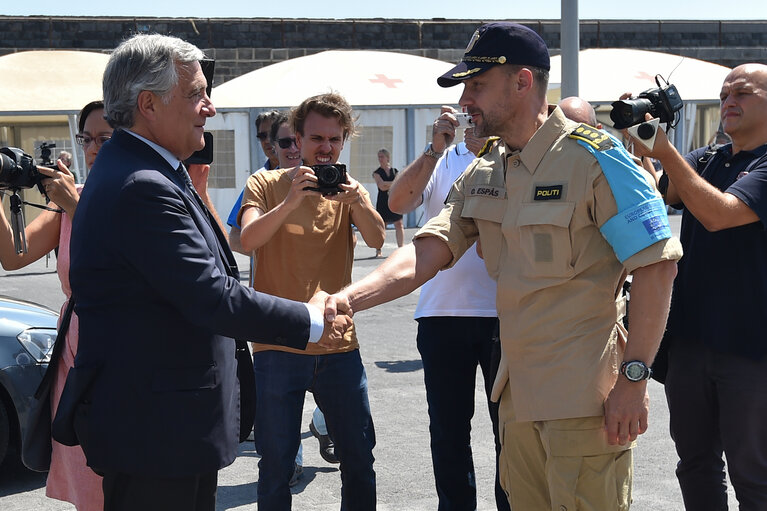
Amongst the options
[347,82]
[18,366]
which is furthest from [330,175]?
[347,82]

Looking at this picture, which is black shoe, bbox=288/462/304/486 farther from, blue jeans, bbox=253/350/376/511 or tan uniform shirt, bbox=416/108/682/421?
tan uniform shirt, bbox=416/108/682/421

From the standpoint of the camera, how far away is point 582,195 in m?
3.09

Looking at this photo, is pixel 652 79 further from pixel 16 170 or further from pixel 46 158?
pixel 16 170

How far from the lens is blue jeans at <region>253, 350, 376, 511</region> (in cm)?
418

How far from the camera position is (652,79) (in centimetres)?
2094

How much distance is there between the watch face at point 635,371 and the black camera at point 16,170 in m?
2.36

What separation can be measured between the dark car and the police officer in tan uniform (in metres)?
3.32

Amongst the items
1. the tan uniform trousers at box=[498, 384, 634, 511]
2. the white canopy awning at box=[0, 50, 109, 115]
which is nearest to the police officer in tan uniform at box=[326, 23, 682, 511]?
the tan uniform trousers at box=[498, 384, 634, 511]

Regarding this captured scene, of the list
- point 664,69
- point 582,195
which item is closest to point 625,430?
point 582,195

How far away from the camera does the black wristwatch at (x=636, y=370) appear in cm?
298

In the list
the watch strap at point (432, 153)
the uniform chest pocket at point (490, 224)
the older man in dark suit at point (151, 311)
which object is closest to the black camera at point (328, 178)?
the watch strap at point (432, 153)

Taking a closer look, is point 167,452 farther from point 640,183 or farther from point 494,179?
point 640,183

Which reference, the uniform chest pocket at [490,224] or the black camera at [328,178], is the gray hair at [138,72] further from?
the black camera at [328,178]

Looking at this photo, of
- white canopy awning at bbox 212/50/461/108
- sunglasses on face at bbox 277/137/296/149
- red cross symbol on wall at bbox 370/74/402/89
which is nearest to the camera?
sunglasses on face at bbox 277/137/296/149
